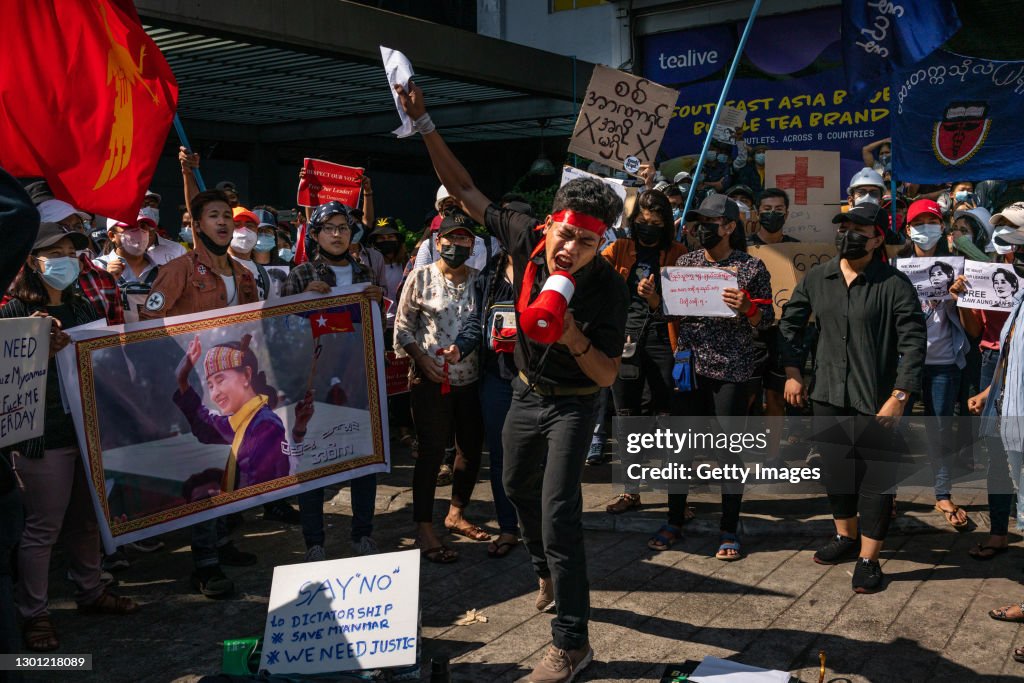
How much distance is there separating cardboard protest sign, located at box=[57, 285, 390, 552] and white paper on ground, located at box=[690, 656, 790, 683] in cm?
272

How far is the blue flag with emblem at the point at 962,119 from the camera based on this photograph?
25.5 ft

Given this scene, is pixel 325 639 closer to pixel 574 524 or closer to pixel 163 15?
pixel 574 524

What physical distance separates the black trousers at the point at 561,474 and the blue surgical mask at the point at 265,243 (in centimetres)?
575

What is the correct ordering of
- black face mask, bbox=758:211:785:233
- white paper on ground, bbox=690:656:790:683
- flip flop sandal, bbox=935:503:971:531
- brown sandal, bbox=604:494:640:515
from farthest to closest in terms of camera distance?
black face mask, bbox=758:211:785:233
brown sandal, bbox=604:494:640:515
flip flop sandal, bbox=935:503:971:531
white paper on ground, bbox=690:656:790:683

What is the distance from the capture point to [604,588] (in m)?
5.53

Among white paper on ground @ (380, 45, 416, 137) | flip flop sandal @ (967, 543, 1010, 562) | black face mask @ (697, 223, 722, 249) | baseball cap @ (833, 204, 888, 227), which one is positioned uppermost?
white paper on ground @ (380, 45, 416, 137)

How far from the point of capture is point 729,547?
5969 mm

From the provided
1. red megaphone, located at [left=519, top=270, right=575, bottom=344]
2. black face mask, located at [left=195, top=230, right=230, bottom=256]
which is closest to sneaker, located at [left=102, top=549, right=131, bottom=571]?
black face mask, located at [left=195, top=230, right=230, bottom=256]

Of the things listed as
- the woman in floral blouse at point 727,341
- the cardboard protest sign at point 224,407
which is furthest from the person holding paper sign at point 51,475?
the woman in floral blouse at point 727,341

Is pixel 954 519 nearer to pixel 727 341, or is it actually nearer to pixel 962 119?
pixel 727 341

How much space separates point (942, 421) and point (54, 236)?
584cm

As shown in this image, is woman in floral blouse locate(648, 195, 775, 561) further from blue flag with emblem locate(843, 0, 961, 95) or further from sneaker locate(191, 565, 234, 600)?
blue flag with emblem locate(843, 0, 961, 95)

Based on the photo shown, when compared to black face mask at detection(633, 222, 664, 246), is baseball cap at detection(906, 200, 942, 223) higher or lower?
higher

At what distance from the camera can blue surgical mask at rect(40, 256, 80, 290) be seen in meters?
4.96
